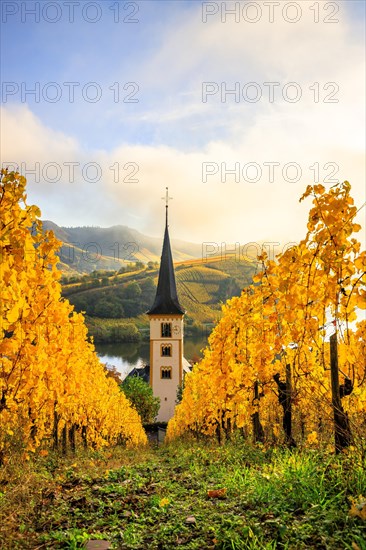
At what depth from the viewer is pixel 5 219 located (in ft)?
15.7

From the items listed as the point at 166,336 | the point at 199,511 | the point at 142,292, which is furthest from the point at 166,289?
the point at 142,292

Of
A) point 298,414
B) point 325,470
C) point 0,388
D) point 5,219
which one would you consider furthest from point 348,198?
point 298,414

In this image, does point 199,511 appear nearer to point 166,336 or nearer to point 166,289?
point 166,336

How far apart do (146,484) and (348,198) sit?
5.12m

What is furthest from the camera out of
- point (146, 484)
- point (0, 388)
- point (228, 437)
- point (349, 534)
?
point (228, 437)

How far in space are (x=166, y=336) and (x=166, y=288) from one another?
22.1 feet

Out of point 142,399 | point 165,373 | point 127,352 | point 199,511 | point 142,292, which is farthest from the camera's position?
point 142,292

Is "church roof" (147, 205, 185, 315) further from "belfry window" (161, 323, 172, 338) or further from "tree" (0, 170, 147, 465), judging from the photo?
"tree" (0, 170, 147, 465)

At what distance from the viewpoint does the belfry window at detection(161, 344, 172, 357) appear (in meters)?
62.1

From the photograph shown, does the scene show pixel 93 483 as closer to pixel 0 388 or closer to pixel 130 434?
pixel 0 388

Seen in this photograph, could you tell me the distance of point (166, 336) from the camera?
203 ft

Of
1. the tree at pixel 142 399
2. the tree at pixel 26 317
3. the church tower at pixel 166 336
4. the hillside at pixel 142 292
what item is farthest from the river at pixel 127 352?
the tree at pixel 26 317

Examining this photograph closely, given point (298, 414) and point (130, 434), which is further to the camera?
point (130, 434)

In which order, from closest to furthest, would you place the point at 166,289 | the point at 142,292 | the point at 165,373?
1. the point at 165,373
2. the point at 166,289
3. the point at 142,292
